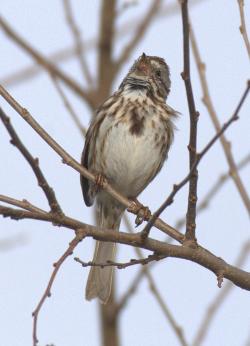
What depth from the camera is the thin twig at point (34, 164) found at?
2.75 meters

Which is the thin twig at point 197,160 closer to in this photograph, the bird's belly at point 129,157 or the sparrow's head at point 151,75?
the bird's belly at point 129,157

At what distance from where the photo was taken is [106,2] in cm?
591

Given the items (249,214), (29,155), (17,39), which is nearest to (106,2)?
A: (17,39)

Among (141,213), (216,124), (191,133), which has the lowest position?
(191,133)

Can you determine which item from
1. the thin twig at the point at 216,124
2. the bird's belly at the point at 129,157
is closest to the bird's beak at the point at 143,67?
the bird's belly at the point at 129,157

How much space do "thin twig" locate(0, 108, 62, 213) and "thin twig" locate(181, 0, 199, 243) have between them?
54 cm

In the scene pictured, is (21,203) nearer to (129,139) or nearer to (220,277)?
(220,277)

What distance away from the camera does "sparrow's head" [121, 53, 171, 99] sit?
549 centimetres

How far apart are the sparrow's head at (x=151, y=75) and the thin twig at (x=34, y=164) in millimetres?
2520

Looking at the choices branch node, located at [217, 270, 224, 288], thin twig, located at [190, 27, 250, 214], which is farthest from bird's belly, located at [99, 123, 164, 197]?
branch node, located at [217, 270, 224, 288]

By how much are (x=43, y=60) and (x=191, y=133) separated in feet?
8.52

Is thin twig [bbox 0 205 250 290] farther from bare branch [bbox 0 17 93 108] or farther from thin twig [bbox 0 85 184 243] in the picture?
bare branch [bbox 0 17 93 108]

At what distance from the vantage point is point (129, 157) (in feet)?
17.2

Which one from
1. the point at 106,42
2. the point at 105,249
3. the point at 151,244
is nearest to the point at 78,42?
the point at 106,42
